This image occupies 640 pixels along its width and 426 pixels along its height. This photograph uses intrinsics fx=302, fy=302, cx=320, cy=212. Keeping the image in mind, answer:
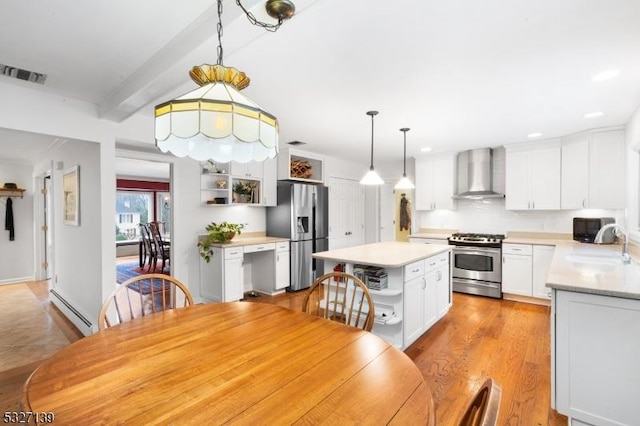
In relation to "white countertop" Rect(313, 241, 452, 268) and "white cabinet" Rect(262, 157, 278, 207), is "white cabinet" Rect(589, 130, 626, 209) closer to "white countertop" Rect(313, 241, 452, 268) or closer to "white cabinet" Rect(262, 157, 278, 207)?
"white countertop" Rect(313, 241, 452, 268)

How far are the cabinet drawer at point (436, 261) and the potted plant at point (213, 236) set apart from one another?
2.57 m

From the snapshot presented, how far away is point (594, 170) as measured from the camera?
12.6ft

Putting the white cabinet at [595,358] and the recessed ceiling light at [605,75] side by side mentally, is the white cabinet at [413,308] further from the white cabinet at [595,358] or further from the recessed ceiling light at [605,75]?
the recessed ceiling light at [605,75]

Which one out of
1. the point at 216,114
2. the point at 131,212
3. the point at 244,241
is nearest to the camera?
the point at 216,114

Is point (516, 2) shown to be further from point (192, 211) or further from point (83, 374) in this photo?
point (192, 211)

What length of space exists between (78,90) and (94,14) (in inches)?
54.5

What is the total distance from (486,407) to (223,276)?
3584 mm

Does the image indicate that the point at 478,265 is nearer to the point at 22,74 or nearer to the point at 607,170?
the point at 607,170

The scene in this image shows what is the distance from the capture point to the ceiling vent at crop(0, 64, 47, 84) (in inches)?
89.9

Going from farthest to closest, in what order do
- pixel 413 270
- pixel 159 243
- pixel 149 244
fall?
pixel 149 244 → pixel 159 243 → pixel 413 270

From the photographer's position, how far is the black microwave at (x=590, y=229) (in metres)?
3.80

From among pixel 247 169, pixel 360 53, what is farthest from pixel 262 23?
pixel 247 169

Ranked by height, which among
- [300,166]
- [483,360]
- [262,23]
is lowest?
[483,360]

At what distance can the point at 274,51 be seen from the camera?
78.8 inches
